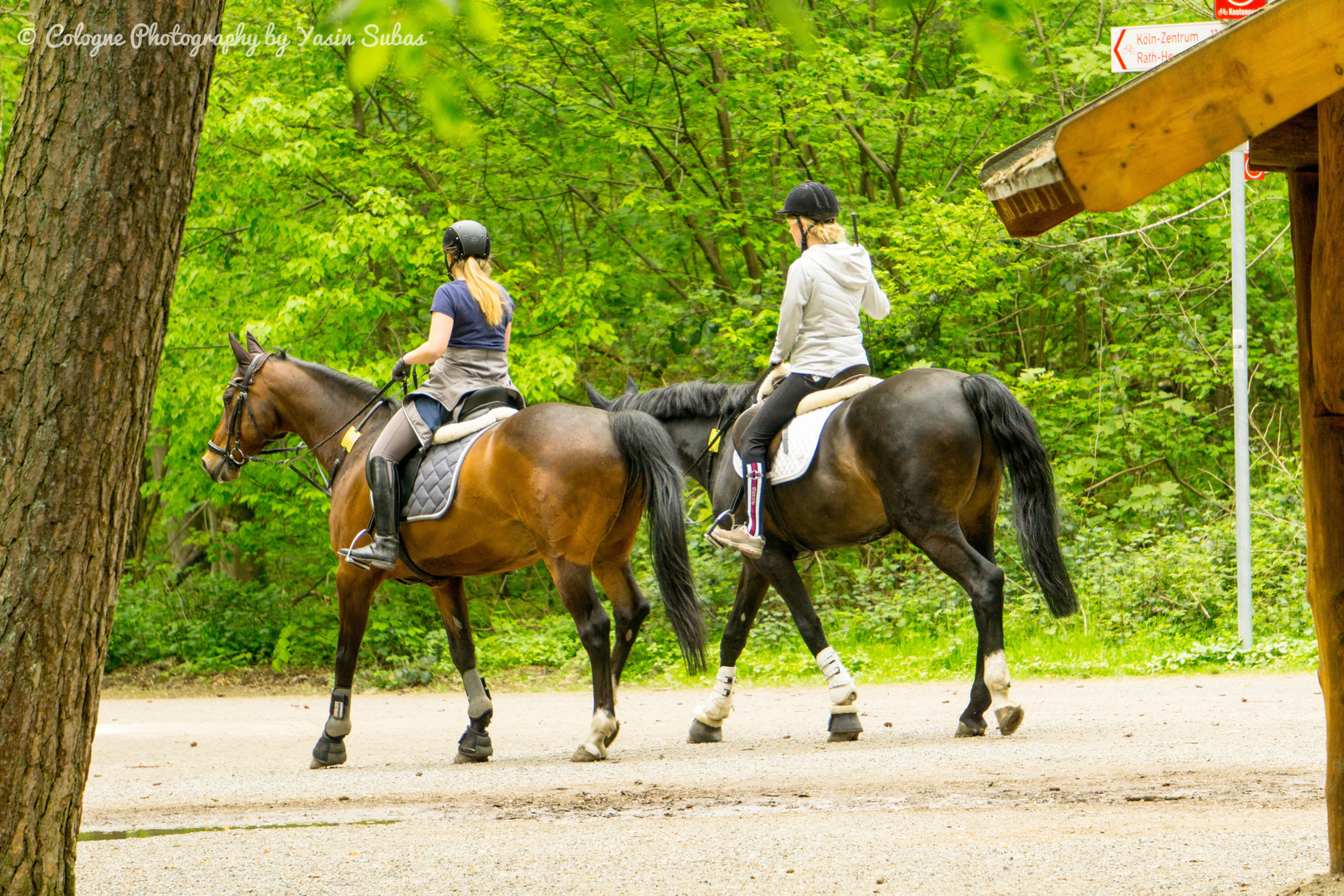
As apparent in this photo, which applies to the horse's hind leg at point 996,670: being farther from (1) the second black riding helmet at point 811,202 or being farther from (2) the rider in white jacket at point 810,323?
(1) the second black riding helmet at point 811,202

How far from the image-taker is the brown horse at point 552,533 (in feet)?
24.0

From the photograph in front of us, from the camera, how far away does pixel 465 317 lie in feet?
25.0

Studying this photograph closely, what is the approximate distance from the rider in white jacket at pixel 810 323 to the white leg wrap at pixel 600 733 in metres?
1.23

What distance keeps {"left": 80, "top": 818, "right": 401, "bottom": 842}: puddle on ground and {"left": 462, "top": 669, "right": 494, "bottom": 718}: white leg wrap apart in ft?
7.52

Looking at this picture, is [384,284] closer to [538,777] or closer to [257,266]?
[257,266]

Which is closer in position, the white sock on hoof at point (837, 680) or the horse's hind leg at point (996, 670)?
the horse's hind leg at point (996, 670)

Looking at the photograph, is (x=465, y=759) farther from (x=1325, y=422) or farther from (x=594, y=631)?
(x=1325, y=422)

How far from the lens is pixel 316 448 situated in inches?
339

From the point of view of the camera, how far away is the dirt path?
13.3 feet

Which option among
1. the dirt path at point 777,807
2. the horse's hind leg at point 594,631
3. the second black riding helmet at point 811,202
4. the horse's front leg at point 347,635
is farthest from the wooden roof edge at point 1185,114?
the horse's front leg at point 347,635

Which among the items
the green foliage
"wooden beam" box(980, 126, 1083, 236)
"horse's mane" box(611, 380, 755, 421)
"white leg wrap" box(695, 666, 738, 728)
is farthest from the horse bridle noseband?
"wooden beam" box(980, 126, 1083, 236)

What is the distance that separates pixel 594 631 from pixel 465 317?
6.43 ft

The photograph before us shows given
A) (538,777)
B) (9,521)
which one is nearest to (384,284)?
(538,777)

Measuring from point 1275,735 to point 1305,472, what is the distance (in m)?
3.81
